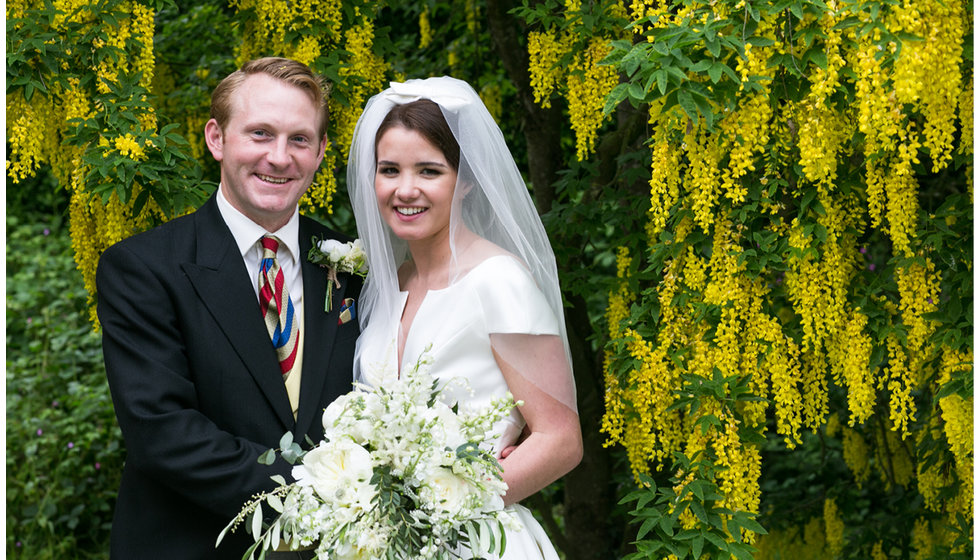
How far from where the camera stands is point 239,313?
2547mm

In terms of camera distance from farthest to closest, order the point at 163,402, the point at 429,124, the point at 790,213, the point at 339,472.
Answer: the point at 790,213, the point at 429,124, the point at 163,402, the point at 339,472

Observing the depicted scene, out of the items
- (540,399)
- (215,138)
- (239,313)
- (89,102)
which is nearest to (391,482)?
(540,399)

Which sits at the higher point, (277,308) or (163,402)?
(277,308)

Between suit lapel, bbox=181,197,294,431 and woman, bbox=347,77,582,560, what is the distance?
0.80 feet

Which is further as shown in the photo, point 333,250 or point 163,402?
point 333,250

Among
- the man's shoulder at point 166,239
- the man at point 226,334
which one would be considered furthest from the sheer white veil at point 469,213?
the man's shoulder at point 166,239

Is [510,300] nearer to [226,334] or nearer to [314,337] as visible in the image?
[314,337]

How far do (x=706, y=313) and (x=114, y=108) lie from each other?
190 cm

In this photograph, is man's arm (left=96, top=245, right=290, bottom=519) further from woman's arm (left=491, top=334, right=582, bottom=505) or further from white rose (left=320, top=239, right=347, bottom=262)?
woman's arm (left=491, top=334, right=582, bottom=505)

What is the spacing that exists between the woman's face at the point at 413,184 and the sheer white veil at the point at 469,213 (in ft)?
0.15

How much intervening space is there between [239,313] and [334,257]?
0.35 meters

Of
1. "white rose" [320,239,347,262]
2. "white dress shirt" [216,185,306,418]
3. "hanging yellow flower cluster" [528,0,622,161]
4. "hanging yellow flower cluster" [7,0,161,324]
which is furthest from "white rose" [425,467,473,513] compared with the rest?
"hanging yellow flower cluster" [528,0,622,161]

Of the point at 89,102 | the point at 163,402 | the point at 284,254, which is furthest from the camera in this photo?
the point at 89,102

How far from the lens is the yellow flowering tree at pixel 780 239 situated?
2406 mm
